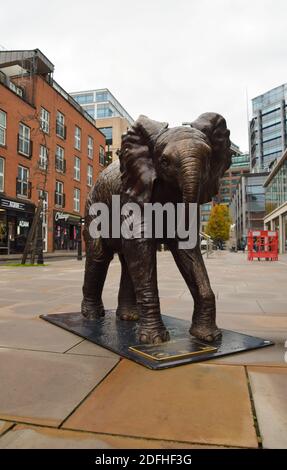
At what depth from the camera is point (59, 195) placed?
30672 mm

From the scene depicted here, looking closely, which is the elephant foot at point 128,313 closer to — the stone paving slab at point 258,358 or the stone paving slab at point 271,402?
the stone paving slab at point 258,358

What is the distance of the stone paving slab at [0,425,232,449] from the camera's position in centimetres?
150

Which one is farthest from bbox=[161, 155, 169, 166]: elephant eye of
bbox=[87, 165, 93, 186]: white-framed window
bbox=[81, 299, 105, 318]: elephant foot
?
bbox=[87, 165, 93, 186]: white-framed window

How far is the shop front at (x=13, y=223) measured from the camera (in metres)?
23.0

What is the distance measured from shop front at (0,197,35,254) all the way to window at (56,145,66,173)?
5.86 metres

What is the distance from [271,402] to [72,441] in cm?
101

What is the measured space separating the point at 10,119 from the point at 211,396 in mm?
24905

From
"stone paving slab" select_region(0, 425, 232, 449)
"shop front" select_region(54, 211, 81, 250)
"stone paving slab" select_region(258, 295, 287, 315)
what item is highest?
"shop front" select_region(54, 211, 81, 250)

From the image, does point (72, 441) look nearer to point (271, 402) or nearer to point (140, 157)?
point (271, 402)

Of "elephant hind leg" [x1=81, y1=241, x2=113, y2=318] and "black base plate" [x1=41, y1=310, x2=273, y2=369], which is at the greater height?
"elephant hind leg" [x1=81, y1=241, x2=113, y2=318]

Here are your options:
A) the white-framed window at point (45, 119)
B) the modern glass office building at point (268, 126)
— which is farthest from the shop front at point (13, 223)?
the modern glass office building at point (268, 126)

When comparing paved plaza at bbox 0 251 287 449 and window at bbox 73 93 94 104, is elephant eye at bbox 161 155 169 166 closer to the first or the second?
paved plaza at bbox 0 251 287 449

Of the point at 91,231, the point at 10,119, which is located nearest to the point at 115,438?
the point at 91,231

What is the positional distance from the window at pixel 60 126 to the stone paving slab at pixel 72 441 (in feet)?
100
